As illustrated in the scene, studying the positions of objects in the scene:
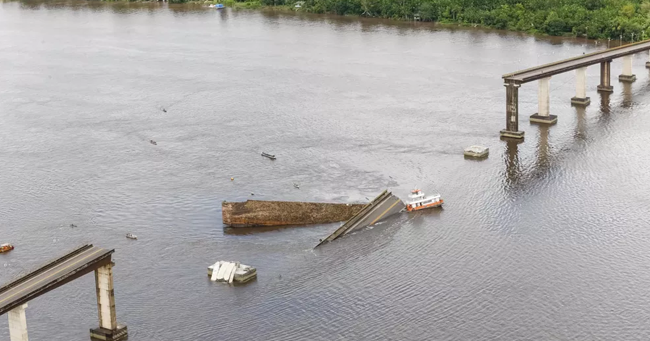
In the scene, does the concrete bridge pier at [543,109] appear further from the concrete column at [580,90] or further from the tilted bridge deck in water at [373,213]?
the tilted bridge deck in water at [373,213]

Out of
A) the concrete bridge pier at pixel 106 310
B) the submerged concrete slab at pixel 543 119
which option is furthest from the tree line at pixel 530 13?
the concrete bridge pier at pixel 106 310

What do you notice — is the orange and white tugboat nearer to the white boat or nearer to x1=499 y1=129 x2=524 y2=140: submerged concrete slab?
the white boat

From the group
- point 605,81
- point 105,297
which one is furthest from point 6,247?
point 605,81

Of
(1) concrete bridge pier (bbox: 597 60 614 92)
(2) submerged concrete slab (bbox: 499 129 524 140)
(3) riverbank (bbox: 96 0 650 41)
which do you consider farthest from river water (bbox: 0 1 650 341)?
(3) riverbank (bbox: 96 0 650 41)

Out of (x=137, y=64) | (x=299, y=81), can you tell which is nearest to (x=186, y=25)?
(x=137, y=64)

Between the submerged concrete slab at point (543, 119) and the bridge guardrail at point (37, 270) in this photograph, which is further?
the submerged concrete slab at point (543, 119)

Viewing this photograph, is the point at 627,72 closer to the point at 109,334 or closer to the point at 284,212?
the point at 284,212

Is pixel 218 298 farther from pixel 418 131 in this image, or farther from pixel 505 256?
pixel 418 131

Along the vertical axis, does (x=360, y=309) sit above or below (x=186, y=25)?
below
